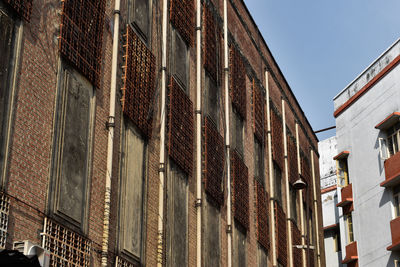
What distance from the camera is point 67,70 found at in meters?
16.6

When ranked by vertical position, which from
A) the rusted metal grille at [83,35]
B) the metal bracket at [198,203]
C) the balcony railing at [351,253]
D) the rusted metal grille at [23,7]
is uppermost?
the balcony railing at [351,253]

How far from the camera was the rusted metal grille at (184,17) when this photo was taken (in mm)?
23609

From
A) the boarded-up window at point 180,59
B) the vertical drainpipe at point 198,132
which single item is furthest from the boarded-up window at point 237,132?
the boarded-up window at point 180,59

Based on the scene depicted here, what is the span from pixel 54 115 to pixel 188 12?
10469 millimetres

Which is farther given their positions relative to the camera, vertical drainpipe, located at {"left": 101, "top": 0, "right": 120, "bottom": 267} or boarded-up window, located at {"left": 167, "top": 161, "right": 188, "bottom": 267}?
boarded-up window, located at {"left": 167, "top": 161, "right": 188, "bottom": 267}

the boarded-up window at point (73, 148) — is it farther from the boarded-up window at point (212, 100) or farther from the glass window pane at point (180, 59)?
the boarded-up window at point (212, 100)

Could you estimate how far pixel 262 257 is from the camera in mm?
29625

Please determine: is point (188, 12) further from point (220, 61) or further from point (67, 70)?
point (67, 70)

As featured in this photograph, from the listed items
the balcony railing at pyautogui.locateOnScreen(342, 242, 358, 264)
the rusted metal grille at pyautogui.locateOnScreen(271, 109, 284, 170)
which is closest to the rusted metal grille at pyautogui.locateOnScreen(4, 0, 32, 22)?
the rusted metal grille at pyautogui.locateOnScreen(271, 109, 284, 170)

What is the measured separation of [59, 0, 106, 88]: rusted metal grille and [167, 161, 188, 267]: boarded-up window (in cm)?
498

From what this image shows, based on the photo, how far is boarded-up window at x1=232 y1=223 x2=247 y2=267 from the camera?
2636 centimetres

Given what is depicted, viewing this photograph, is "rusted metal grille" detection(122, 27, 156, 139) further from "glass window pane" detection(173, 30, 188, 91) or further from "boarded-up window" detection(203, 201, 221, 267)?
"boarded-up window" detection(203, 201, 221, 267)

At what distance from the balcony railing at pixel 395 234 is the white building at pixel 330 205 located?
50.4ft

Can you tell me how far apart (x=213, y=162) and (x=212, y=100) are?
2.57 meters
